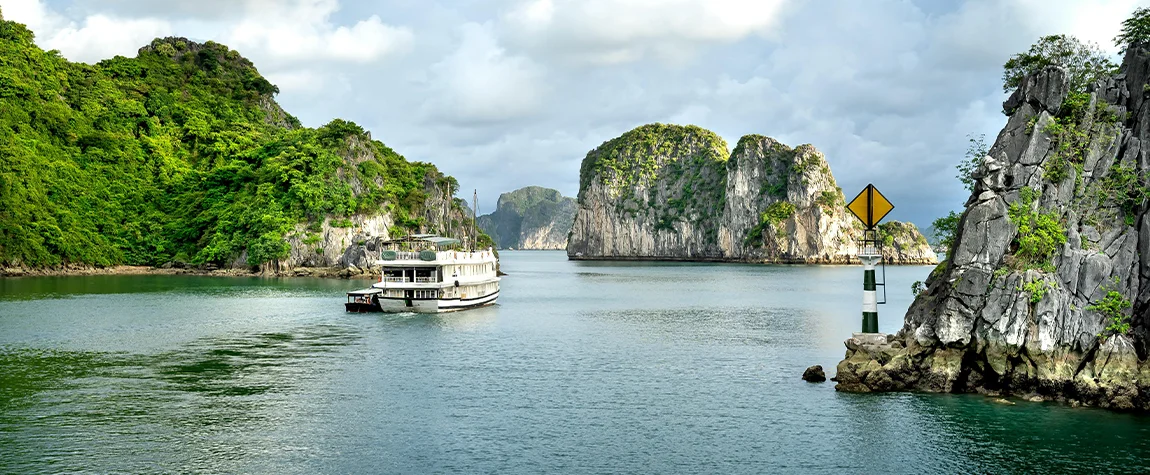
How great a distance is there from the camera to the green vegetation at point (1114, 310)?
2430 centimetres

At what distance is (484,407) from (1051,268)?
1869 cm

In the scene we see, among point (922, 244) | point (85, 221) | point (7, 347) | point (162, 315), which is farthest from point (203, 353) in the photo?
point (922, 244)

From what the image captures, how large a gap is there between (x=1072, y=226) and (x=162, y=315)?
174ft

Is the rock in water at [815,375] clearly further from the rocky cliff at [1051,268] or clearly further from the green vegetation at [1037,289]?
the green vegetation at [1037,289]

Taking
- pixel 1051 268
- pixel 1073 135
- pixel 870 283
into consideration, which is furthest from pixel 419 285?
pixel 1073 135

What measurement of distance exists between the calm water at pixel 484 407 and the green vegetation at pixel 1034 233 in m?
4.62

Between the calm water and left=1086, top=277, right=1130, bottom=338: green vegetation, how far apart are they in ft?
8.50

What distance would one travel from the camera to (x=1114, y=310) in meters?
24.4

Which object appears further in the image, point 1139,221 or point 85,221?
point 85,221

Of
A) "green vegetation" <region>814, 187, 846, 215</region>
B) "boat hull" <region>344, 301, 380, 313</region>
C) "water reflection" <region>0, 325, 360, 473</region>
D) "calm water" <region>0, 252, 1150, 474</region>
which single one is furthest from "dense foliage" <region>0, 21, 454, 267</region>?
"green vegetation" <region>814, 187, 846, 215</region>

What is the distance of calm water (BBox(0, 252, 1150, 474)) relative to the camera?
21.0m

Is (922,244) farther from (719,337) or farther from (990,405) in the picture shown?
(990,405)

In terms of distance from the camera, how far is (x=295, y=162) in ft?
373

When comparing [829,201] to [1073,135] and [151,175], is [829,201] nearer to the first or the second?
[151,175]
